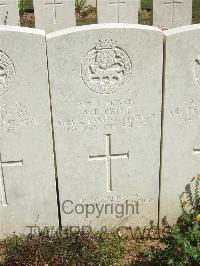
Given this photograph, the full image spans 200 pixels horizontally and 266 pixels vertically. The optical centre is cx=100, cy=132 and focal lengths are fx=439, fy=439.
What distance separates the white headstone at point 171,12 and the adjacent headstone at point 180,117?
4903mm

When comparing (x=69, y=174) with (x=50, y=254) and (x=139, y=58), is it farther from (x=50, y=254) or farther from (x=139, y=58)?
(x=139, y=58)

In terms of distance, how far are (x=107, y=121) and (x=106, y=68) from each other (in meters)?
0.51

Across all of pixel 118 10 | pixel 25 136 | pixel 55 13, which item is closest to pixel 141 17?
pixel 118 10

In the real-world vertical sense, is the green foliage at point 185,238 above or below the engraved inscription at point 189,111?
below

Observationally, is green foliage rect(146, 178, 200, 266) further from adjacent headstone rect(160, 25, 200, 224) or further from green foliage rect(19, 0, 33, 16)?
green foliage rect(19, 0, 33, 16)

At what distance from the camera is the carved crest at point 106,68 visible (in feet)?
12.4

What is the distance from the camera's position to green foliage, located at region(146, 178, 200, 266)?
3.85m

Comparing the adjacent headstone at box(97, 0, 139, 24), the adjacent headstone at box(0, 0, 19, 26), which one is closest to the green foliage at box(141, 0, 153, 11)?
the adjacent headstone at box(97, 0, 139, 24)

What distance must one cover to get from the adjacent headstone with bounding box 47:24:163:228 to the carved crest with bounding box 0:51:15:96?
13.5 inches

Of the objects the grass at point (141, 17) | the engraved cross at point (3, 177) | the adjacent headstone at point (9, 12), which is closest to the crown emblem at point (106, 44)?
the engraved cross at point (3, 177)

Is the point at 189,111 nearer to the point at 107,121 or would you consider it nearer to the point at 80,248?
the point at 107,121

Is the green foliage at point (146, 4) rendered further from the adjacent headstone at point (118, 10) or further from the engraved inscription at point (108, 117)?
the engraved inscription at point (108, 117)

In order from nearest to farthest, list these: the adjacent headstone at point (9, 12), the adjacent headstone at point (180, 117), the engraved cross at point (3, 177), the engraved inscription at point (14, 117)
Answer: the adjacent headstone at point (180, 117) < the engraved inscription at point (14, 117) < the engraved cross at point (3, 177) < the adjacent headstone at point (9, 12)

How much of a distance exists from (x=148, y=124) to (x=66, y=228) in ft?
4.60
